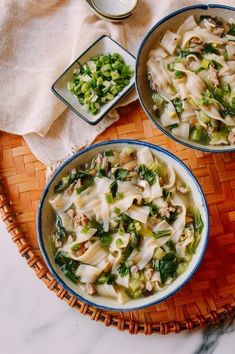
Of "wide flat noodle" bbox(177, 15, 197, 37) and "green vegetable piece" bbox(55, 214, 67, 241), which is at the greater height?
"wide flat noodle" bbox(177, 15, 197, 37)

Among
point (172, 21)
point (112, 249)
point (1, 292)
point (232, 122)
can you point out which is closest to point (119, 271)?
point (112, 249)

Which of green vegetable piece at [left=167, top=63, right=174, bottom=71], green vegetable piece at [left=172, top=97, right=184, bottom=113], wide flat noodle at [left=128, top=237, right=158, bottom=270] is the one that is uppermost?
green vegetable piece at [left=167, top=63, right=174, bottom=71]

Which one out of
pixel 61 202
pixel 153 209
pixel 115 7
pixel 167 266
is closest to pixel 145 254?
pixel 167 266

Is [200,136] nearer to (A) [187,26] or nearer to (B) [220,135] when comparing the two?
(B) [220,135]

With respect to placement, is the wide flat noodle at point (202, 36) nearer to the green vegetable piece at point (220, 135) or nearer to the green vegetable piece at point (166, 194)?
the green vegetable piece at point (220, 135)

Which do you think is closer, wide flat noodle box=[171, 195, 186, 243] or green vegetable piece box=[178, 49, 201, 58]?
wide flat noodle box=[171, 195, 186, 243]

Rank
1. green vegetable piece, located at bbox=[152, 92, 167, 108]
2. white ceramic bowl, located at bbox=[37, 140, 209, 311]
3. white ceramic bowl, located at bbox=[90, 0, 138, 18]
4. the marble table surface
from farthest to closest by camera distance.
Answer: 1. white ceramic bowl, located at bbox=[90, 0, 138, 18]
2. green vegetable piece, located at bbox=[152, 92, 167, 108]
3. the marble table surface
4. white ceramic bowl, located at bbox=[37, 140, 209, 311]

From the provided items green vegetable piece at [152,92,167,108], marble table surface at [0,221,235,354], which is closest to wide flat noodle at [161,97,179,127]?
green vegetable piece at [152,92,167,108]

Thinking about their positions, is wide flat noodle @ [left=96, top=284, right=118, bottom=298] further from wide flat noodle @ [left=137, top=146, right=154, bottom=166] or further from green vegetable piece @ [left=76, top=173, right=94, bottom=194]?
wide flat noodle @ [left=137, top=146, right=154, bottom=166]
